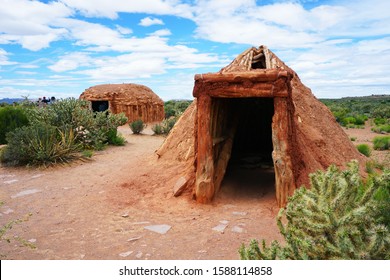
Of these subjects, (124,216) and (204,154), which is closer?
(124,216)

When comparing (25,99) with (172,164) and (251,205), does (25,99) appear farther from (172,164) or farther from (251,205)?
(251,205)

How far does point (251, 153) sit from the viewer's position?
940 cm

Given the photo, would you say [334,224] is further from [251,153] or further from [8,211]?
[251,153]

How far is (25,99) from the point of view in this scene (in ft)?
47.7

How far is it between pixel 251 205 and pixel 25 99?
11.8 metres

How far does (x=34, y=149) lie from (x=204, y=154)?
5.86m

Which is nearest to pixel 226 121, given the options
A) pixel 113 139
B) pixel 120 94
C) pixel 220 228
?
pixel 220 228

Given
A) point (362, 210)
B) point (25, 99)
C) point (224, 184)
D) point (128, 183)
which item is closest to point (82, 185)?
point (128, 183)

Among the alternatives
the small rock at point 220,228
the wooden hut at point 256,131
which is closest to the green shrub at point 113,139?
the wooden hut at point 256,131

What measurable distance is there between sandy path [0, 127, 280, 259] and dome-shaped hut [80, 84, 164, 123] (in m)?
14.9

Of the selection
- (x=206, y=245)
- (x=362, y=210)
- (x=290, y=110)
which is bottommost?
(x=206, y=245)

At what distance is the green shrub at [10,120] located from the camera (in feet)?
43.5

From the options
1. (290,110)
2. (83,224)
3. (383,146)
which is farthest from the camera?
(383,146)

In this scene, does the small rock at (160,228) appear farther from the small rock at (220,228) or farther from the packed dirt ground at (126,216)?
the small rock at (220,228)
